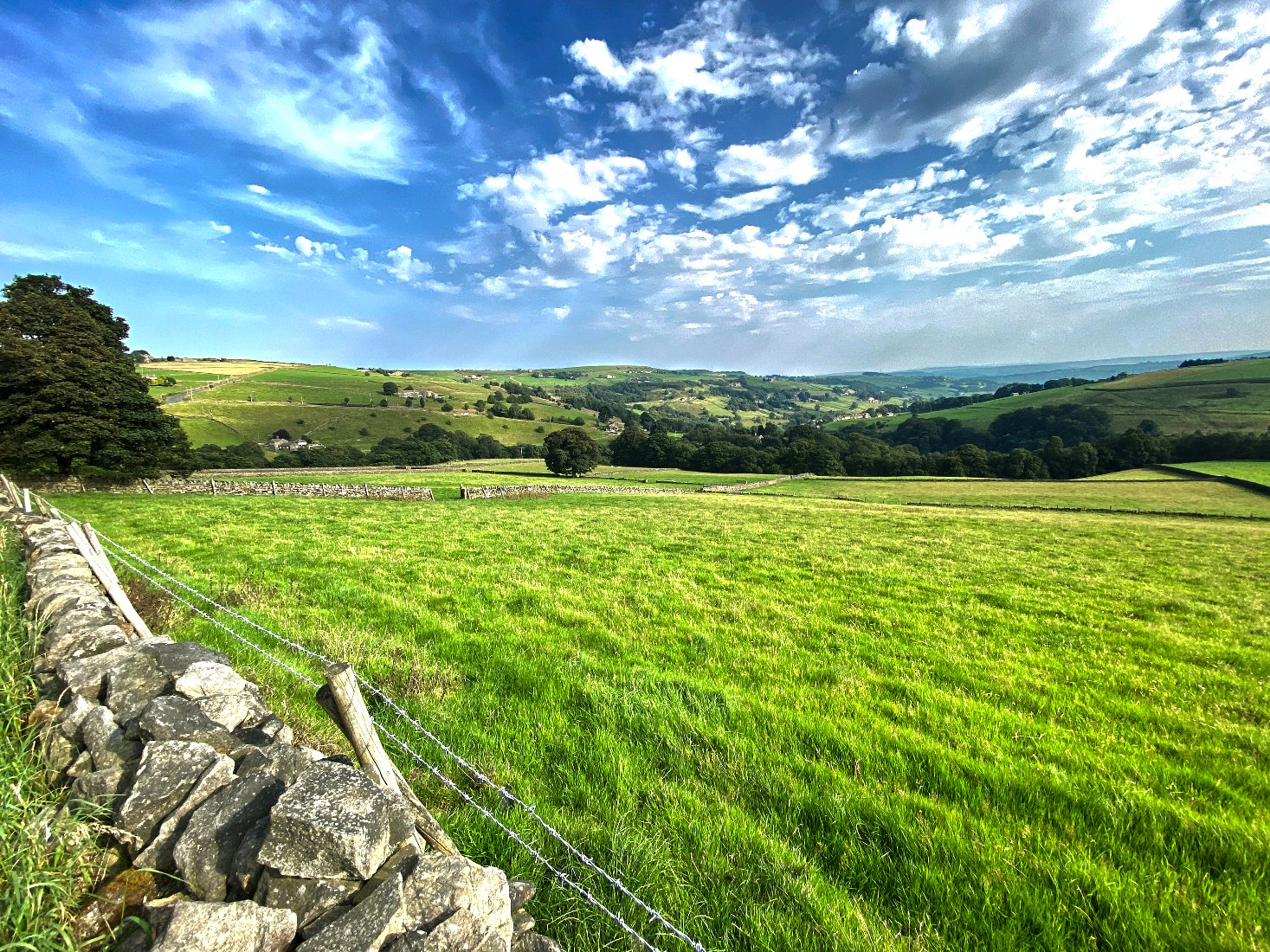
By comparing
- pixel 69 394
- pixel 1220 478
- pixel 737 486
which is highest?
pixel 69 394

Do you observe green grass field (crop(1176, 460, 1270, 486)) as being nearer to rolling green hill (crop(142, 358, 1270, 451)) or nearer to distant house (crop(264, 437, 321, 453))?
rolling green hill (crop(142, 358, 1270, 451))

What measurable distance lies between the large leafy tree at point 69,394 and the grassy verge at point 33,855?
33.6m

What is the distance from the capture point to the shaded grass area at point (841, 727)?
10.3ft

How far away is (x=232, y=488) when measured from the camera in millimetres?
33344

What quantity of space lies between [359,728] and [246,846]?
2.34 feet

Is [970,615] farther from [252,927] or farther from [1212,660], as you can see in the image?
[252,927]

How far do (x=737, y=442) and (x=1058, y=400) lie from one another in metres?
96.8

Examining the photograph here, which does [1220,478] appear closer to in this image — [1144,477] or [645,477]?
[1144,477]

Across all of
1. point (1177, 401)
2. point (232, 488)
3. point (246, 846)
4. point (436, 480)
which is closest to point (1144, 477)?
point (436, 480)

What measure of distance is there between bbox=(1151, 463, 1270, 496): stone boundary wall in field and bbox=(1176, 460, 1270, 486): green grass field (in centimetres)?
34

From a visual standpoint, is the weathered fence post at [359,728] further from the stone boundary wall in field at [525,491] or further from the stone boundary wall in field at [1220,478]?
the stone boundary wall in field at [1220,478]

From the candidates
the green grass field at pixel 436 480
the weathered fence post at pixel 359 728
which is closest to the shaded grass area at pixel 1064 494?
the green grass field at pixel 436 480

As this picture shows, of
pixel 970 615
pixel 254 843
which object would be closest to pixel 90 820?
pixel 254 843

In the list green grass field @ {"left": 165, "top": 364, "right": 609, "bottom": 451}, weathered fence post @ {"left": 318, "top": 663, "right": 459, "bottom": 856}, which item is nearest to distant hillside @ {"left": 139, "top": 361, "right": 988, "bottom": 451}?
green grass field @ {"left": 165, "top": 364, "right": 609, "bottom": 451}
